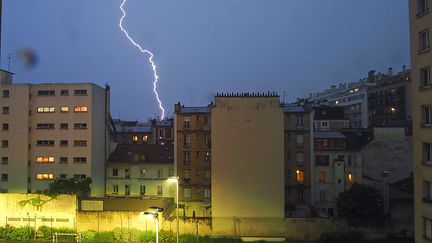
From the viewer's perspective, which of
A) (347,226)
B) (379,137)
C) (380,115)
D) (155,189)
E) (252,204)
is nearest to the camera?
(347,226)

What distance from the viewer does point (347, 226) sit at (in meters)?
32.3

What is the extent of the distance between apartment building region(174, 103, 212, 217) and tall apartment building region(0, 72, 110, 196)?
8846 mm

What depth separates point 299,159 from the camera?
41.4 metres

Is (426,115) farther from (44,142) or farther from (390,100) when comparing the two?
(390,100)

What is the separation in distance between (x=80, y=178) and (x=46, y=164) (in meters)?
4.04

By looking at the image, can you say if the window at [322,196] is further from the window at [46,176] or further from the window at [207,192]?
the window at [46,176]

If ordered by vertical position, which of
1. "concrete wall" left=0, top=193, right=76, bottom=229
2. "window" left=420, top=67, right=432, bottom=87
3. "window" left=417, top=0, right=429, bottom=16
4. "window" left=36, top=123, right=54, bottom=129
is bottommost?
"concrete wall" left=0, top=193, right=76, bottom=229

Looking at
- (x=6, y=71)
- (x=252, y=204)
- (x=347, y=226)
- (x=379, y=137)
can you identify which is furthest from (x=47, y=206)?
(x=379, y=137)

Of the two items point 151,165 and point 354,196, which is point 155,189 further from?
point 354,196

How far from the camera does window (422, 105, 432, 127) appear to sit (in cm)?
2025

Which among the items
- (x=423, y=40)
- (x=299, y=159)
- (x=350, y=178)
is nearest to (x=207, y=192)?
(x=299, y=159)

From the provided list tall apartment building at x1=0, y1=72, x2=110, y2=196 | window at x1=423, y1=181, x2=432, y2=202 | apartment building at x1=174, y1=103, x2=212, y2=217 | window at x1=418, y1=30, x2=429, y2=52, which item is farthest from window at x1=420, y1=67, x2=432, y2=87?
tall apartment building at x1=0, y1=72, x2=110, y2=196

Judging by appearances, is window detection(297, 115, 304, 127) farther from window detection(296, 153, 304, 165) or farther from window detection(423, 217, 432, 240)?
window detection(423, 217, 432, 240)

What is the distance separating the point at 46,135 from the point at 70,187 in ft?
31.6
